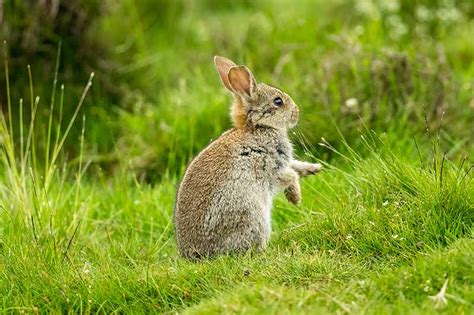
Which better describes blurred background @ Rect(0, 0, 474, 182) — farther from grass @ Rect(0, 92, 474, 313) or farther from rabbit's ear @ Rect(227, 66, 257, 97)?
grass @ Rect(0, 92, 474, 313)

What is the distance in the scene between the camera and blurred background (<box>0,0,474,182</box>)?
8188 millimetres

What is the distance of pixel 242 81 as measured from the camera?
6355 millimetres

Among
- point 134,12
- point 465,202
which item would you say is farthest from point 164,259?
point 134,12

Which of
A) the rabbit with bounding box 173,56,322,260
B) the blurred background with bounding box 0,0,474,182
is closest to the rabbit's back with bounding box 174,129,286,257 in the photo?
the rabbit with bounding box 173,56,322,260

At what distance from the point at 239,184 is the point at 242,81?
0.82 meters

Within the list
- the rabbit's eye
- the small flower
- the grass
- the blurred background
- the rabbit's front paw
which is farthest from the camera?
the blurred background

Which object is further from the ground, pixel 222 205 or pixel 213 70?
pixel 222 205

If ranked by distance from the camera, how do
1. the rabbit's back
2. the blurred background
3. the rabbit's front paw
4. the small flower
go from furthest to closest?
the blurred background → the rabbit's front paw → the rabbit's back → the small flower

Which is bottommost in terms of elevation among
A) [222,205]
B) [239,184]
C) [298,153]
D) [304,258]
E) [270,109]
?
[298,153]

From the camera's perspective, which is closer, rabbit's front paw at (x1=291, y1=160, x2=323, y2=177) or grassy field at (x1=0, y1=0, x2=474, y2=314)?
grassy field at (x1=0, y1=0, x2=474, y2=314)

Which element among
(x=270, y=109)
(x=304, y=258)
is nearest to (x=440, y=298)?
(x=304, y=258)

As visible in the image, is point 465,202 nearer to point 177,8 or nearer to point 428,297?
point 428,297

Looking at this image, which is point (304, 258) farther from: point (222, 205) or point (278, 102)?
point (278, 102)

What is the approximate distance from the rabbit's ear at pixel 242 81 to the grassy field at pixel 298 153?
43cm
